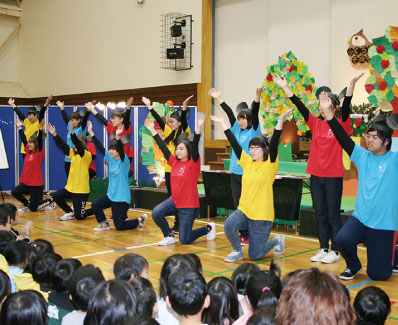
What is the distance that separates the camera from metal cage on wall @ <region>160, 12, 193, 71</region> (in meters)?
11.6

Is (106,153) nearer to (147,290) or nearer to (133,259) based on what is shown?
(133,259)

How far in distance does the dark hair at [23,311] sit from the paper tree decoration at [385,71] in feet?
11.7

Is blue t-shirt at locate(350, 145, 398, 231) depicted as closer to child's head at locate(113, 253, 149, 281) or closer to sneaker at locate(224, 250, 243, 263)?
sneaker at locate(224, 250, 243, 263)

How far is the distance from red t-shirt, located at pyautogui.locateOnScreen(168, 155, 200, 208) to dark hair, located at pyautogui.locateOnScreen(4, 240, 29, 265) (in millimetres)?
2516

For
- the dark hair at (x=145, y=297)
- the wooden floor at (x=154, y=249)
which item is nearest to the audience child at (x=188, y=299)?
the dark hair at (x=145, y=297)

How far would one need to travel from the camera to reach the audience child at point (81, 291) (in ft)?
7.86

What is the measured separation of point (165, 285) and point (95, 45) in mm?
12648

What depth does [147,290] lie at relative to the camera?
2396 mm

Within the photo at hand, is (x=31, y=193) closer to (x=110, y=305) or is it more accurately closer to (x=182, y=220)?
(x=182, y=220)

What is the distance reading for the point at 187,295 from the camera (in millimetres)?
2109

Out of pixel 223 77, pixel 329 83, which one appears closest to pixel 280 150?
pixel 329 83

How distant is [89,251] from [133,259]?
2.68m

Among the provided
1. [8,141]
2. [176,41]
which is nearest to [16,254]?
[8,141]

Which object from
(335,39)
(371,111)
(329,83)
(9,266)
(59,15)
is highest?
(59,15)
